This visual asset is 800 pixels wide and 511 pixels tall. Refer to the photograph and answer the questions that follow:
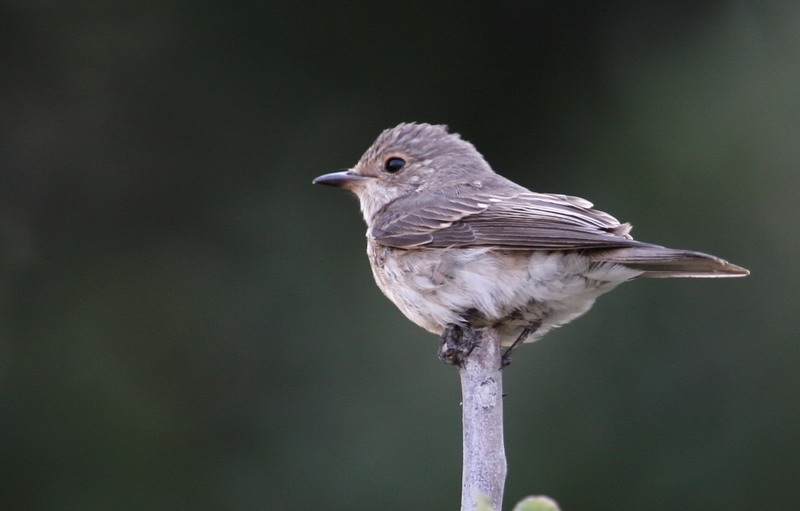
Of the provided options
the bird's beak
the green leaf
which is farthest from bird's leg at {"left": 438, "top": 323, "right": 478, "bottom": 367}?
the green leaf

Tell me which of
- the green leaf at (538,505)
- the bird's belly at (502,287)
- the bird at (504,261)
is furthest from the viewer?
the bird's belly at (502,287)

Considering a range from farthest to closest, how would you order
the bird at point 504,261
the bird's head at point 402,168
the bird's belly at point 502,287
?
the bird's head at point 402,168, the bird's belly at point 502,287, the bird at point 504,261

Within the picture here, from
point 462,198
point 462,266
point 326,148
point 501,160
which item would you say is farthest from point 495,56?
point 462,266

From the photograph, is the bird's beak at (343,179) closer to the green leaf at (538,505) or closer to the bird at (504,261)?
the bird at (504,261)

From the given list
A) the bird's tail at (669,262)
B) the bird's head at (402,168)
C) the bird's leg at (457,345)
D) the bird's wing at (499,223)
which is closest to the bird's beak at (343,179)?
the bird's head at (402,168)

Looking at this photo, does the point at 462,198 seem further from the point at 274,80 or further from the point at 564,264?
the point at 274,80

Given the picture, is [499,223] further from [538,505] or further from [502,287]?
[538,505]
